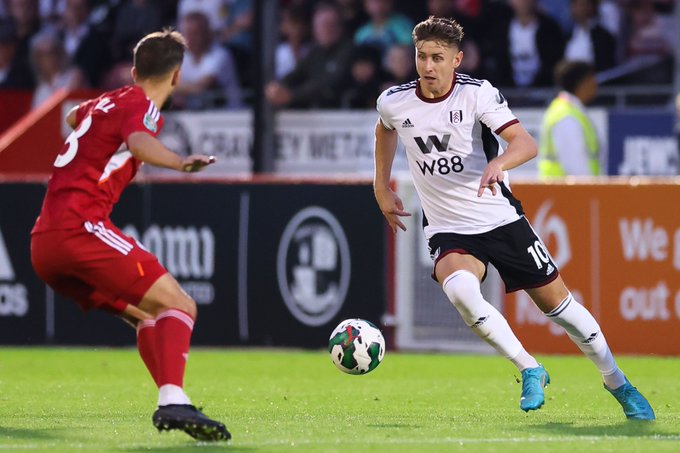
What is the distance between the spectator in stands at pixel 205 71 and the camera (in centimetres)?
1755

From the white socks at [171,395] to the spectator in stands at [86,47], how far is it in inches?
511

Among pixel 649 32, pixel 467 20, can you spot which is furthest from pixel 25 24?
pixel 649 32

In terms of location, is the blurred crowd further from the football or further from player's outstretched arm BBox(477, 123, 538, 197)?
player's outstretched arm BBox(477, 123, 538, 197)

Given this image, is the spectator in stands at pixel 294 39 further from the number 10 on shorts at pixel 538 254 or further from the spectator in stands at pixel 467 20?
the number 10 on shorts at pixel 538 254

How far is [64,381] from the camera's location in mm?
10156

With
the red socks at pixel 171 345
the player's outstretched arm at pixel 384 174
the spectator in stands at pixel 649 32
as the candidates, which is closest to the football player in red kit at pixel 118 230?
the red socks at pixel 171 345

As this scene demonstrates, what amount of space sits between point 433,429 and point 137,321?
152cm

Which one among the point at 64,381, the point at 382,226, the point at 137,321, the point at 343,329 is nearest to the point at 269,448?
the point at 137,321

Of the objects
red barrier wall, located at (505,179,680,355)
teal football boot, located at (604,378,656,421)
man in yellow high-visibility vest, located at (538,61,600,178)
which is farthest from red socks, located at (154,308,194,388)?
man in yellow high-visibility vest, located at (538,61,600,178)

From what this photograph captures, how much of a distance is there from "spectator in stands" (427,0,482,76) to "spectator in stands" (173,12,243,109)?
8.61 feet

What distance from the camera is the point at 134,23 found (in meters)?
18.6

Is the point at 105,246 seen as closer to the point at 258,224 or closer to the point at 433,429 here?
the point at 433,429

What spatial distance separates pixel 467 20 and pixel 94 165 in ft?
32.3

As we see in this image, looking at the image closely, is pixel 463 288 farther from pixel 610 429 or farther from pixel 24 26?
pixel 24 26
